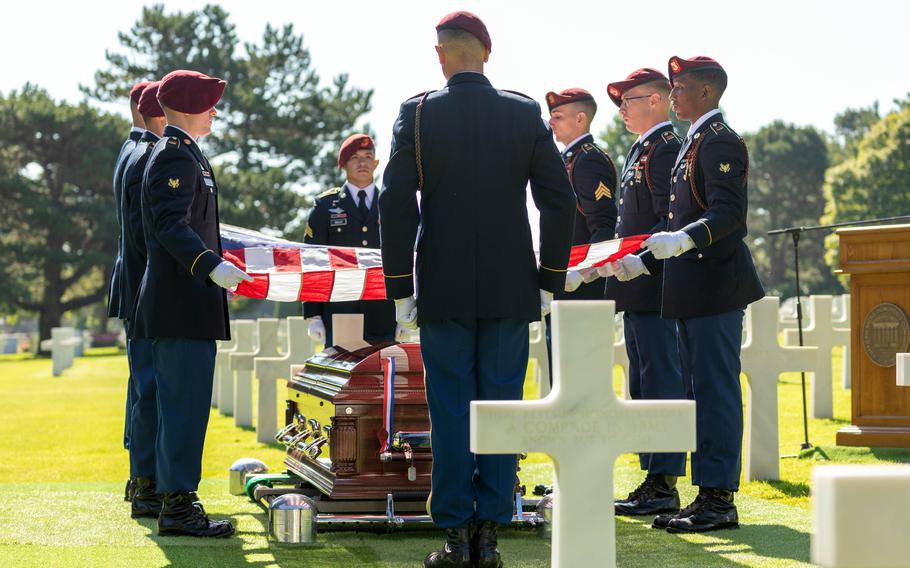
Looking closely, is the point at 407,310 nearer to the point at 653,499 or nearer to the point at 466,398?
the point at 466,398

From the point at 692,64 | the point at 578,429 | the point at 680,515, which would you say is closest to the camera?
the point at 578,429

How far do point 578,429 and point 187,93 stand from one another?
3477 millimetres

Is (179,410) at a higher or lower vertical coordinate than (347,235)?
lower

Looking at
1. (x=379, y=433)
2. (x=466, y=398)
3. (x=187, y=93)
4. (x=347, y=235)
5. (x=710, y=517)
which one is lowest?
(x=710, y=517)

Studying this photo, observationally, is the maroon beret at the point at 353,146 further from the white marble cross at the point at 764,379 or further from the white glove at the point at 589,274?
the white marble cross at the point at 764,379

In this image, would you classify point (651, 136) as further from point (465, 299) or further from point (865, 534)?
point (865, 534)

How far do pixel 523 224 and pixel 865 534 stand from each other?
115 inches

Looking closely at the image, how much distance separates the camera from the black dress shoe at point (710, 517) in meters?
5.86

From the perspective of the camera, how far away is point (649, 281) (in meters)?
6.84

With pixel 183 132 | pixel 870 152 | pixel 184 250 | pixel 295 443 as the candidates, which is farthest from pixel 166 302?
pixel 870 152

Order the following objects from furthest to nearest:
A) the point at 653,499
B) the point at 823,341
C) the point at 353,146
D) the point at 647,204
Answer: the point at 823,341
the point at 353,146
the point at 647,204
the point at 653,499

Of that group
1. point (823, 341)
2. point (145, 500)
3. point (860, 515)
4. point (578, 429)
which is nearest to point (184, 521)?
point (145, 500)

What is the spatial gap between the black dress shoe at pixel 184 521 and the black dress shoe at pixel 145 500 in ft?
2.32

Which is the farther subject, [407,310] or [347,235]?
[347,235]
